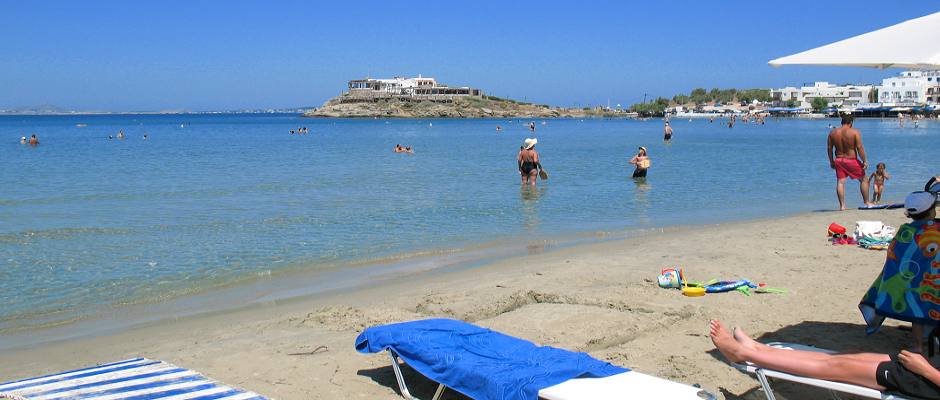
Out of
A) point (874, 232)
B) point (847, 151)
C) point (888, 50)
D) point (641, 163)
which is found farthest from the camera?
point (641, 163)

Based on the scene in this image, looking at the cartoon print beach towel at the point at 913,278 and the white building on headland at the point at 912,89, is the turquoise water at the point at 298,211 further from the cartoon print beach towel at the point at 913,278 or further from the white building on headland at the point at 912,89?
the white building on headland at the point at 912,89

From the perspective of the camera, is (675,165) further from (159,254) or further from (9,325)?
(9,325)

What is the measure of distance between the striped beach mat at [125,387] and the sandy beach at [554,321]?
0.56 meters

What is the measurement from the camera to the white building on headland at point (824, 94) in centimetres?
15412

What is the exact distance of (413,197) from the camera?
727 inches

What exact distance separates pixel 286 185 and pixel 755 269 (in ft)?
51.8

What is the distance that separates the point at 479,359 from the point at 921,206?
2769 mm

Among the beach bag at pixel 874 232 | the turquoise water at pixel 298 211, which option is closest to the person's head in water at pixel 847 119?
the beach bag at pixel 874 232

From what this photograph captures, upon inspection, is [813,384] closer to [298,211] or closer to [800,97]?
[298,211]

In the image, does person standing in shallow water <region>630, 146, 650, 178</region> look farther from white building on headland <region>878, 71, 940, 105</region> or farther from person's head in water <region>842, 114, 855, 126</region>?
white building on headland <region>878, 71, 940, 105</region>

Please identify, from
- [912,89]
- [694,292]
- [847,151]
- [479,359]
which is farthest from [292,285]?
[912,89]

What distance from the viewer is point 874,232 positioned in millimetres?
9523

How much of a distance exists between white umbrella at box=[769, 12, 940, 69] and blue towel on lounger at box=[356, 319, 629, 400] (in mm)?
2919

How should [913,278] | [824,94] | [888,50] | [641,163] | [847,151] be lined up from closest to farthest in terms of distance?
[913,278], [888,50], [847,151], [641,163], [824,94]
